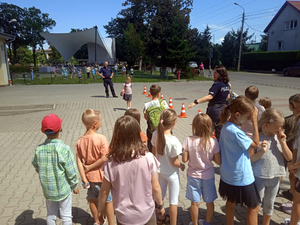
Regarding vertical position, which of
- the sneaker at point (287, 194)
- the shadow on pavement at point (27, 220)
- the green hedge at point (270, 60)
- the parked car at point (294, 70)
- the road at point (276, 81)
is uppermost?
the green hedge at point (270, 60)

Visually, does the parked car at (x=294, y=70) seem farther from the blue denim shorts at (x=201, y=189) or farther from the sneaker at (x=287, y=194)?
the blue denim shorts at (x=201, y=189)

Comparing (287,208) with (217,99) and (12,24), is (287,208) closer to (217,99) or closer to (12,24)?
(217,99)

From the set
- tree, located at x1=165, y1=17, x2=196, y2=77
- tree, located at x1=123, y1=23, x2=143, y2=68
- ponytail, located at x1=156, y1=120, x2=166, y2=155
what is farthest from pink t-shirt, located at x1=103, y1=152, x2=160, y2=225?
tree, located at x1=123, y1=23, x2=143, y2=68

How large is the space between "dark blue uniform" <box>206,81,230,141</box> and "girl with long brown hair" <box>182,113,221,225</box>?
2082mm

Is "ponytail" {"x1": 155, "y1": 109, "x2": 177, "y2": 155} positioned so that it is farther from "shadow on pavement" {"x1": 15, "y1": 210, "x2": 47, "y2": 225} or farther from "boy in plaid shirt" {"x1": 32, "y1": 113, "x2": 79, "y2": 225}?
"shadow on pavement" {"x1": 15, "y1": 210, "x2": 47, "y2": 225}

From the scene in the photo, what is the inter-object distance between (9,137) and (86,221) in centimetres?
525

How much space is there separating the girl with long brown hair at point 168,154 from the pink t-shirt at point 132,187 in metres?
0.67

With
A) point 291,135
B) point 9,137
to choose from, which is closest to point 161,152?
point 291,135

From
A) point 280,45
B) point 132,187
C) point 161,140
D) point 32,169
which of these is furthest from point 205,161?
point 280,45

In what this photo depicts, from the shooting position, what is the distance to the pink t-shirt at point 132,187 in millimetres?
2045

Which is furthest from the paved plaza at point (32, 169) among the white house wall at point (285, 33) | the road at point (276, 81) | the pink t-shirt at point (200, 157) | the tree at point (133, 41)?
the white house wall at point (285, 33)

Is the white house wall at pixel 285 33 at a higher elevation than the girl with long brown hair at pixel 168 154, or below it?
higher

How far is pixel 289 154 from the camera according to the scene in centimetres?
265

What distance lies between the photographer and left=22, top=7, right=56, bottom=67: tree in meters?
62.7
